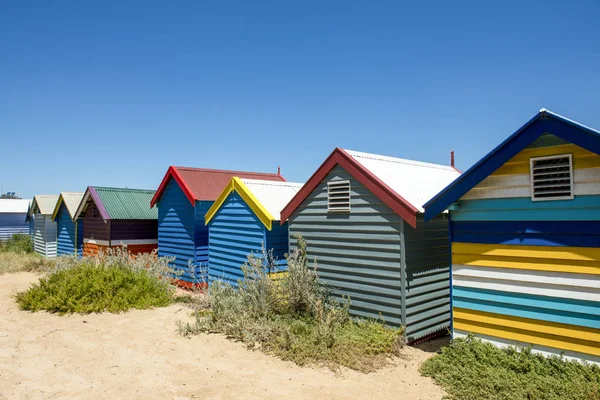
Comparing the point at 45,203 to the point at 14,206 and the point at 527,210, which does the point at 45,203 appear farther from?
the point at 527,210

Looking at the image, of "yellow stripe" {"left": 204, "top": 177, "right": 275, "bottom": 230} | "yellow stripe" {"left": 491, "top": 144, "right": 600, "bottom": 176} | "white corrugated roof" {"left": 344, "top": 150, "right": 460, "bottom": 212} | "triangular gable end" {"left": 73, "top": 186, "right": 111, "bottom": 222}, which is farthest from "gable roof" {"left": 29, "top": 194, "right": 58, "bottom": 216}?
"yellow stripe" {"left": 491, "top": 144, "right": 600, "bottom": 176}

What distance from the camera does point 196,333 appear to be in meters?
9.48

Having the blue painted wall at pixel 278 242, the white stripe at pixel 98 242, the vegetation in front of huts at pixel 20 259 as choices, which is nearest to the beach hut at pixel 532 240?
the blue painted wall at pixel 278 242

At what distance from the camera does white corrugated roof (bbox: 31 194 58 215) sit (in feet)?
87.9

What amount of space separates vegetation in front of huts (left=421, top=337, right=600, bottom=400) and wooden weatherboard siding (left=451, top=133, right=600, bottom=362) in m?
0.24

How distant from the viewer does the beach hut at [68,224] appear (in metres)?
22.8

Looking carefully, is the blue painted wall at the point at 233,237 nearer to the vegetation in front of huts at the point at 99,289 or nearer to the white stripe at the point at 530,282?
the vegetation in front of huts at the point at 99,289

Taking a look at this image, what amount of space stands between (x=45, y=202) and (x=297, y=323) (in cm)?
2513

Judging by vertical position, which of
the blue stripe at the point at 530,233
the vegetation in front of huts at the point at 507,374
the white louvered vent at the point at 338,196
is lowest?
the vegetation in front of huts at the point at 507,374

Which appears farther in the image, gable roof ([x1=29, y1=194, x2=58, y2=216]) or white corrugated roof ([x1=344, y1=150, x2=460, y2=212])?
gable roof ([x1=29, y1=194, x2=58, y2=216])

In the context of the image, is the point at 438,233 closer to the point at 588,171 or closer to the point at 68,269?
the point at 588,171

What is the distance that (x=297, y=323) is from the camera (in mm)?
Answer: 8891

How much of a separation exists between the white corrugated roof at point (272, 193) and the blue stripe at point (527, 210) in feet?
17.9

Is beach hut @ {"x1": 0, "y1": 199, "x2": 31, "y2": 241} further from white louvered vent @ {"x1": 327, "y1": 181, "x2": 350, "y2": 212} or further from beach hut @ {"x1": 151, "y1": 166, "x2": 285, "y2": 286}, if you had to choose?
white louvered vent @ {"x1": 327, "y1": 181, "x2": 350, "y2": 212}
